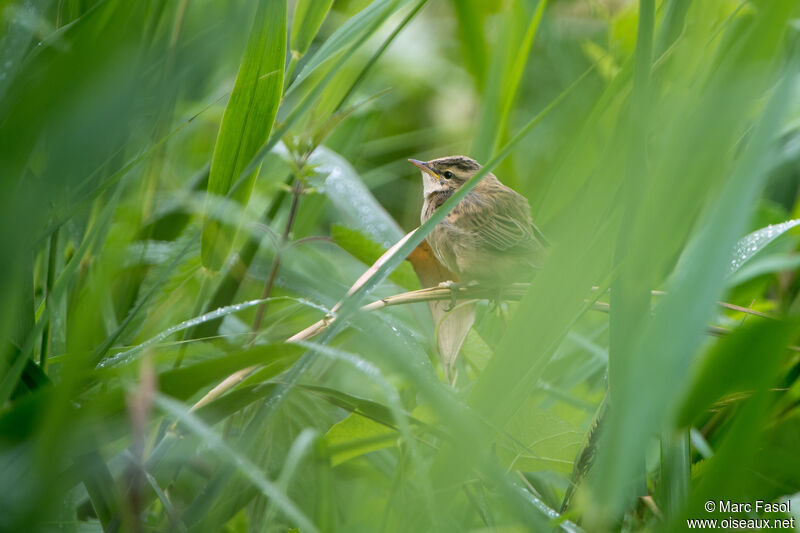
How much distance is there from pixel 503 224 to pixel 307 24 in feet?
3.51

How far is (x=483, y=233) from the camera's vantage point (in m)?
2.32

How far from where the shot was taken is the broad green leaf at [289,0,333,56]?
1.44 meters

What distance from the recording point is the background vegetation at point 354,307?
847 mm

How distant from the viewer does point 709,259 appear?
0.79 metres

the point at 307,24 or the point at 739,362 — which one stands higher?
the point at 307,24

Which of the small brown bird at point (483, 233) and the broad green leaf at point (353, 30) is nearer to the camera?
the broad green leaf at point (353, 30)

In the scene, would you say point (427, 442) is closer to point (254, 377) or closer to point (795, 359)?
point (254, 377)

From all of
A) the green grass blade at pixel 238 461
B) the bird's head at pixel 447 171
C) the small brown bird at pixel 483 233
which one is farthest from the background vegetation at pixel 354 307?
the bird's head at pixel 447 171

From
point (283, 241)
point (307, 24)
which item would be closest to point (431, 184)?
point (283, 241)

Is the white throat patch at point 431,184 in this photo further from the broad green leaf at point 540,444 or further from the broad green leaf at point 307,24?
the broad green leaf at point 540,444

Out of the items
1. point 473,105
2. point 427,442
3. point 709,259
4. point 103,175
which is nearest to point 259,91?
point 103,175

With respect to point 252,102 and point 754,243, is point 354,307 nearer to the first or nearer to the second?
point 252,102

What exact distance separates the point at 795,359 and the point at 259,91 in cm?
138

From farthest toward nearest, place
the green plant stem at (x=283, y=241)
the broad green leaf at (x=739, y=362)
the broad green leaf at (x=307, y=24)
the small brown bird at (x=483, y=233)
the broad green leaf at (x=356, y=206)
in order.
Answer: the small brown bird at (x=483, y=233)
the broad green leaf at (x=356, y=206)
the green plant stem at (x=283, y=241)
the broad green leaf at (x=307, y=24)
the broad green leaf at (x=739, y=362)
